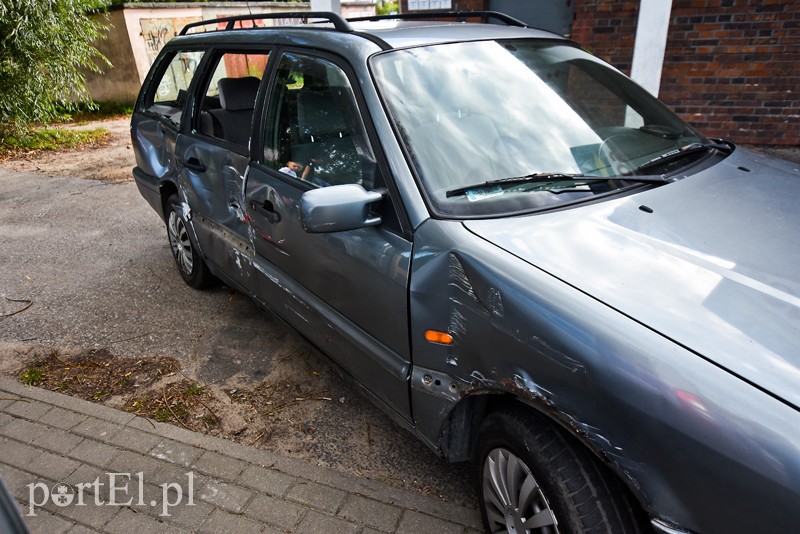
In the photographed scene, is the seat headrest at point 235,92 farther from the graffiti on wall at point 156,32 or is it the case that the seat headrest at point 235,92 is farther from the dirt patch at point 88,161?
the graffiti on wall at point 156,32

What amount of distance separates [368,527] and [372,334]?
0.75m

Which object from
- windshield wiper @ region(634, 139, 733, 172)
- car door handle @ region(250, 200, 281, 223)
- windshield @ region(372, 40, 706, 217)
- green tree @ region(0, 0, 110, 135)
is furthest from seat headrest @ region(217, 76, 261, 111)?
green tree @ region(0, 0, 110, 135)

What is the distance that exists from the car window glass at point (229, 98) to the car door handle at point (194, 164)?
19 cm

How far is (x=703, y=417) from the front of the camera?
1.36 meters

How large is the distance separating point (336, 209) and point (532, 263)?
2.42ft

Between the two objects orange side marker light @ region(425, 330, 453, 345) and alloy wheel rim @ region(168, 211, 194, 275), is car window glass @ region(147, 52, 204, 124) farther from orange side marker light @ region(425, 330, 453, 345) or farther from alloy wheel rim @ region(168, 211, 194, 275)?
orange side marker light @ region(425, 330, 453, 345)

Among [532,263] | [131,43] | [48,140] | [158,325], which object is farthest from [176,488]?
[131,43]

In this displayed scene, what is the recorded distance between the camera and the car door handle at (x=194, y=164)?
362 cm

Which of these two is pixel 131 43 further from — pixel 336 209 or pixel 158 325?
pixel 336 209

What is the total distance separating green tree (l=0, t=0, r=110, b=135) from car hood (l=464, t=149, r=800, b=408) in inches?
404

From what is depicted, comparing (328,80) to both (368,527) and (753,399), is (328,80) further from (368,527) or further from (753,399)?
(753,399)

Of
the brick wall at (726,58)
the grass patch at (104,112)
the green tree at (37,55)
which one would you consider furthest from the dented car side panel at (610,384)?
the grass patch at (104,112)

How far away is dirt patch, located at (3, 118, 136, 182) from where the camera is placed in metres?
8.51

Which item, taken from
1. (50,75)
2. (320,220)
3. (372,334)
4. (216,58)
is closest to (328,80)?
(320,220)
